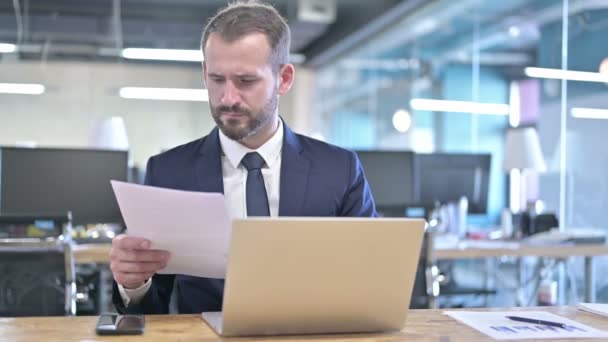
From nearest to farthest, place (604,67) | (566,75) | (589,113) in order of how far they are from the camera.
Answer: (604,67) → (589,113) → (566,75)

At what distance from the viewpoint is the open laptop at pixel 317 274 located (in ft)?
3.92

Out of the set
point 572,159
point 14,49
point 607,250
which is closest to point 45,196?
point 607,250

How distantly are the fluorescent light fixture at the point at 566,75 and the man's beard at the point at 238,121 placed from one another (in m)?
3.58

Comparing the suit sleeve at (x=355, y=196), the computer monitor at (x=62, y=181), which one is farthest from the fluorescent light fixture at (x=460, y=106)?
the suit sleeve at (x=355, y=196)

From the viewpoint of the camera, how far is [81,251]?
11.0ft

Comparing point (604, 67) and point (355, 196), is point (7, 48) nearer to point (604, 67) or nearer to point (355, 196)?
point (604, 67)

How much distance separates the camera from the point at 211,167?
178 centimetres

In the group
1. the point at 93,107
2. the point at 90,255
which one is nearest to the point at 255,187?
the point at 90,255

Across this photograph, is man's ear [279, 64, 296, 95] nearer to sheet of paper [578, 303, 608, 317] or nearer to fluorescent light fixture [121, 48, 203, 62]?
sheet of paper [578, 303, 608, 317]

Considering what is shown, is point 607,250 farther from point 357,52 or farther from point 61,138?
point 61,138

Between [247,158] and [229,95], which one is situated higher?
[229,95]

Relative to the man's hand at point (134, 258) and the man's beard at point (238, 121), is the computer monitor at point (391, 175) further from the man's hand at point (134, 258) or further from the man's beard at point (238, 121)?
the man's hand at point (134, 258)

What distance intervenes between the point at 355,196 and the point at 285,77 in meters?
0.36

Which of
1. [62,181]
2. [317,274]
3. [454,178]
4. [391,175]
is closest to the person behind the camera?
[317,274]
